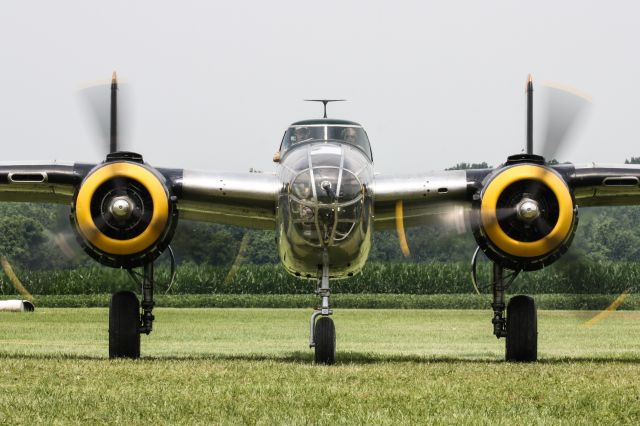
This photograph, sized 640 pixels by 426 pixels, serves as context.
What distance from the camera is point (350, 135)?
56.9ft

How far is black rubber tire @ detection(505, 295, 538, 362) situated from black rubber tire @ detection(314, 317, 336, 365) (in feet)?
9.81

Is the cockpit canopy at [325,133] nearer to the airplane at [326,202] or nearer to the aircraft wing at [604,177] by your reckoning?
the airplane at [326,202]

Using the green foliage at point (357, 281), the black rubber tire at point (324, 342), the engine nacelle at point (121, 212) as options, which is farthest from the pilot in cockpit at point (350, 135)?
the green foliage at point (357, 281)

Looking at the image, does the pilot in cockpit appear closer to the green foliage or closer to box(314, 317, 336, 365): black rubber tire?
box(314, 317, 336, 365): black rubber tire

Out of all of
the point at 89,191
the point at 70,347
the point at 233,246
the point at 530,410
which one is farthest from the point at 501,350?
the point at 530,410

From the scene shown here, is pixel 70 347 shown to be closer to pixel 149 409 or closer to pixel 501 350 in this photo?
pixel 501 350

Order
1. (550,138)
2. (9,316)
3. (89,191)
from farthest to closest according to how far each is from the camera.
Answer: (9,316) → (550,138) → (89,191)

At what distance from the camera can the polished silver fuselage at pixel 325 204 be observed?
593 inches

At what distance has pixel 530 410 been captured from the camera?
1086cm

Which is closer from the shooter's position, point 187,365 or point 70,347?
point 187,365

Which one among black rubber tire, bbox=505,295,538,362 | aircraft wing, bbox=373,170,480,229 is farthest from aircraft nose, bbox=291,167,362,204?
black rubber tire, bbox=505,295,538,362

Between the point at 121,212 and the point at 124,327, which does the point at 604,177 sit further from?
the point at 124,327

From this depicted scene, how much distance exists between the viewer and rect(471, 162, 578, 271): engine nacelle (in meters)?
15.9

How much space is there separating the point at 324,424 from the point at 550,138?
28.5 feet
